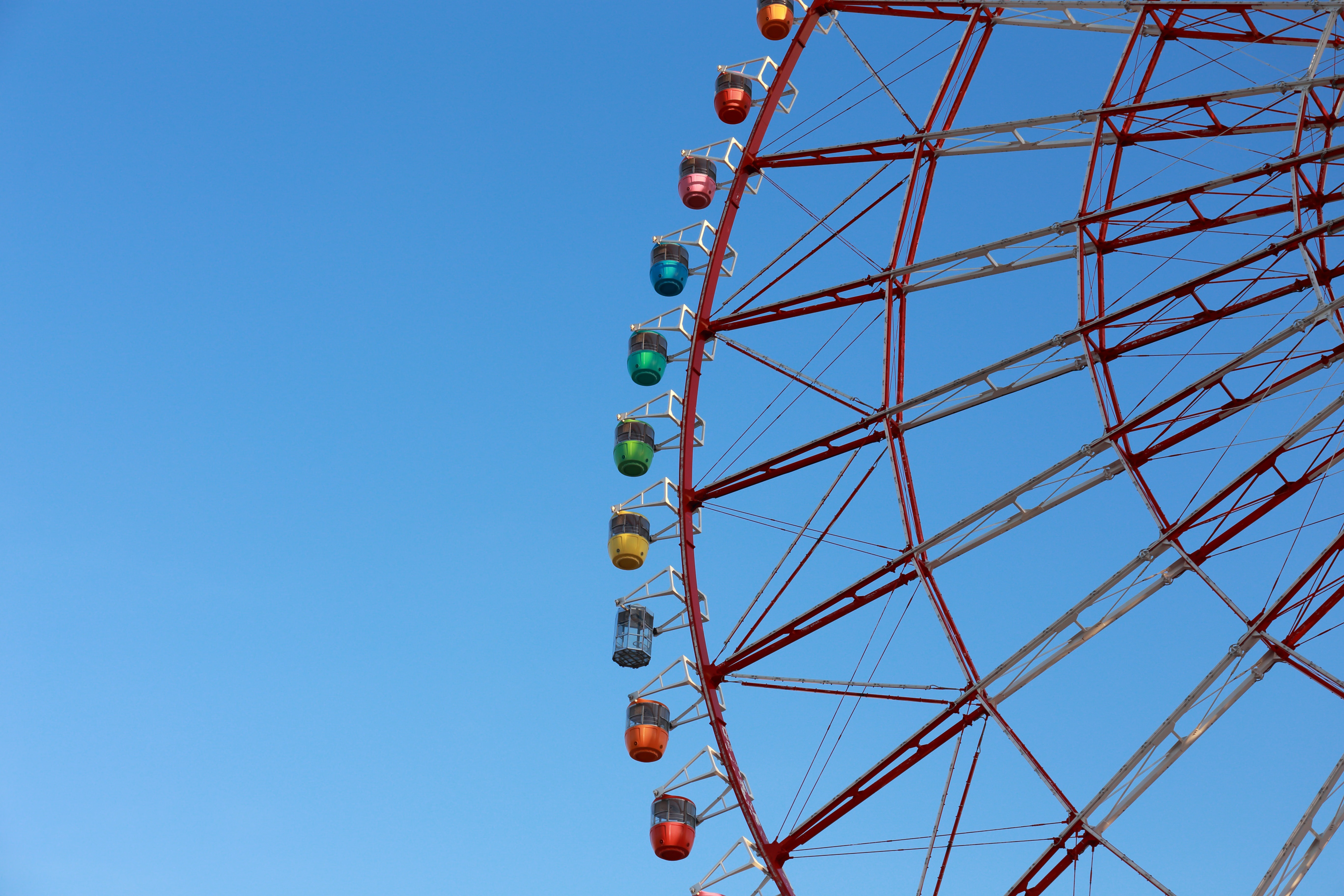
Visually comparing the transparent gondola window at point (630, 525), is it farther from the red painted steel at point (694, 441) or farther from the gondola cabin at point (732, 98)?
the gondola cabin at point (732, 98)

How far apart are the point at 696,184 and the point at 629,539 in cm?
658

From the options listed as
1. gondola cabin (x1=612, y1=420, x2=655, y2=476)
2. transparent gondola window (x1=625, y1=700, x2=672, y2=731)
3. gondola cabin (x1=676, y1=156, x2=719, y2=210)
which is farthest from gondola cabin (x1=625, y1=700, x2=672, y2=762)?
gondola cabin (x1=676, y1=156, x2=719, y2=210)

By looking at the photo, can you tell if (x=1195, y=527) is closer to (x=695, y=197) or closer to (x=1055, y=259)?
(x=1055, y=259)

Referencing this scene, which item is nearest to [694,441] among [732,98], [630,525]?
[630,525]

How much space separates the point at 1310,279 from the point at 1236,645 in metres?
4.02

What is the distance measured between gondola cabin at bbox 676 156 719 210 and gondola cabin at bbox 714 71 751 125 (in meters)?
0.83

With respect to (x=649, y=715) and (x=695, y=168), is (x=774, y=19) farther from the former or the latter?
(x=649, y=715)

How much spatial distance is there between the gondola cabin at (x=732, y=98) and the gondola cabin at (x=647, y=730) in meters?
9.53

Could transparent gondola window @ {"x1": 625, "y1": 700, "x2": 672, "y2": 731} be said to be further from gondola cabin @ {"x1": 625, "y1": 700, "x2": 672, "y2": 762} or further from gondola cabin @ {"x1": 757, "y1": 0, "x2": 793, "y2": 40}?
gondola cabin @ {"x1": 757, "y1": 0, "x2": 793, "y2": 40}

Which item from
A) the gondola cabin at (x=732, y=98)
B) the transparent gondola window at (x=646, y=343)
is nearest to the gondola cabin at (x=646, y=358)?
the transparent gondola window at (x=646, y=343)

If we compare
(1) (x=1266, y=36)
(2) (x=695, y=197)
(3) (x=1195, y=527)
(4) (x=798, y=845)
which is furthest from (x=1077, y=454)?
(2) (x=695, y=197)

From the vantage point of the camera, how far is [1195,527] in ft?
52.2

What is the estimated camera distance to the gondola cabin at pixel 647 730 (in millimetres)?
20984

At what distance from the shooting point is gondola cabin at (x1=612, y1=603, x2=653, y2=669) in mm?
21500
